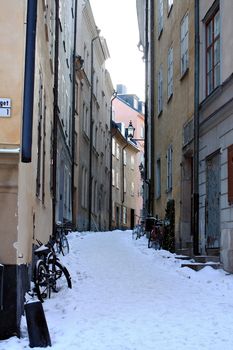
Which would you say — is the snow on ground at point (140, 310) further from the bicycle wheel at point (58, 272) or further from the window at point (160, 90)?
the window at point (160, 90)

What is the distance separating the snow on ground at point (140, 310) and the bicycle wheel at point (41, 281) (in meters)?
0.14

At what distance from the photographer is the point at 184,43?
16.1 m

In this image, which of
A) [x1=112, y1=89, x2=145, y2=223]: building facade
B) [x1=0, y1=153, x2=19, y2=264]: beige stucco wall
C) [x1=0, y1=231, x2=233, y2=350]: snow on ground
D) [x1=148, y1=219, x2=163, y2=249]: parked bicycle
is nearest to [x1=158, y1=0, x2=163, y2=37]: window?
[x1=148, y1=219, x2=163, y2=249]: parked bicycle

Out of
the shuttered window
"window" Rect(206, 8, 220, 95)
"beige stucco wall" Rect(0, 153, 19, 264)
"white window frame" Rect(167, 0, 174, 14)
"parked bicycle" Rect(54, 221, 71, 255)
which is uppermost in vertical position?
"white window frame" Rect(167, 0, 174, 14)

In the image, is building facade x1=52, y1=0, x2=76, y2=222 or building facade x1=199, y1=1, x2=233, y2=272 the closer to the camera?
building facade x1=199, y1=1, x2=233, y2=272

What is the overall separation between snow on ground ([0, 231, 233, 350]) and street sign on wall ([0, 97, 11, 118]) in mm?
2324

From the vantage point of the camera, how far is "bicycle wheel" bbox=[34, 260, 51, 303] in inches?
313

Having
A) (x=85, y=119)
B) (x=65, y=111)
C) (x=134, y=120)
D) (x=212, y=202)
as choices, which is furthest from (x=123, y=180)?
(x=212, y=202)

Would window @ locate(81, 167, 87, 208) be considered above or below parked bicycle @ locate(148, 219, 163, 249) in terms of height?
above

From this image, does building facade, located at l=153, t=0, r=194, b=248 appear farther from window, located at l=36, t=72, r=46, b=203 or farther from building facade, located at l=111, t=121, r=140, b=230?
building facade, located at l=111, t=121, r=140, b=230

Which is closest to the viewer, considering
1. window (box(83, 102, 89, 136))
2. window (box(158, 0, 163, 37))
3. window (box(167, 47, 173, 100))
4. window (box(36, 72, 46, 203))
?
window (box(36, 72, 46, 203))

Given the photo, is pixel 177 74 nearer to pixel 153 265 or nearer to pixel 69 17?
pixel 153 265

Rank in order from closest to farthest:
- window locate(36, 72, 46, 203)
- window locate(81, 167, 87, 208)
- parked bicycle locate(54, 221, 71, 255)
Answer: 1. window locate(36, 72, 46, 203)
2. parked bicycle locate(54, 221, 71, 255)
3. window locate(81, 167, 87, 208)

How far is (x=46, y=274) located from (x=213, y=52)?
727 centimetres
